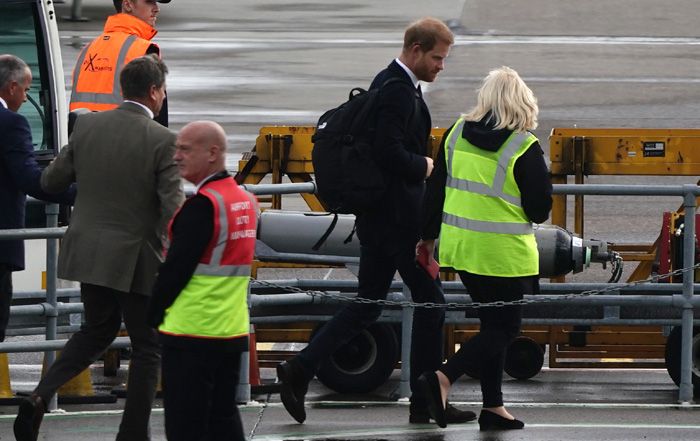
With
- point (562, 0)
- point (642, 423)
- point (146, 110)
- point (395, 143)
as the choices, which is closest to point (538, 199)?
point (395, 143)

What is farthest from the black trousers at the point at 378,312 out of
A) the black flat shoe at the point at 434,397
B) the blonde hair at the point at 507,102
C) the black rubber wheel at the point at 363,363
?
the black rubber wheel at the point at 363,363

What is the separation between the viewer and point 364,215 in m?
7.52

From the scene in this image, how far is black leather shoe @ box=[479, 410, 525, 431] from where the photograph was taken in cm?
760

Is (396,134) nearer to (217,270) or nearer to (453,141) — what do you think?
(453,141)

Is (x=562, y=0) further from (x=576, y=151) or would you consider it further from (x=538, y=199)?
(x=538, y=199)

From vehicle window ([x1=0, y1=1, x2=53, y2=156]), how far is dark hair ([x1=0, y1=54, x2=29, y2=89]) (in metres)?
3.16

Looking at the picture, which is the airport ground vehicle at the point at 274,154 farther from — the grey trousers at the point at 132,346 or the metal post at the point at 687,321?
the grey trousers at the point at 132,346

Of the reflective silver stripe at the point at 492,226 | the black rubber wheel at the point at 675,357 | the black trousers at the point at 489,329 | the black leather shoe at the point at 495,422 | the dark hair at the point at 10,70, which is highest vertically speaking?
the dark hair at the point at 10,70

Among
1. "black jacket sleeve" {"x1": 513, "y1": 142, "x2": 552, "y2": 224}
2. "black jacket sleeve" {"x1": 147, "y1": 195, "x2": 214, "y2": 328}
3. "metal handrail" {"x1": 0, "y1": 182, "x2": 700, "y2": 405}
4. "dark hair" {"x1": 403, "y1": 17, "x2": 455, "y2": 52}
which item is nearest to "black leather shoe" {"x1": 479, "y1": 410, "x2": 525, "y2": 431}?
"metal handrail" {"x1": 0, "y1": 182, "x2": 700, "y2": 405}

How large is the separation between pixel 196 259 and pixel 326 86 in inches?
703

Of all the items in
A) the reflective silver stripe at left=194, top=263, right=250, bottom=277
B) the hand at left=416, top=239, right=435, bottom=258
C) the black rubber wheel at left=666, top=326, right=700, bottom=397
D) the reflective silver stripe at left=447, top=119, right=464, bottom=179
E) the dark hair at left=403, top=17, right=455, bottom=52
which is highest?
the dark hair at left=403, top=17, right=455, bottom=52

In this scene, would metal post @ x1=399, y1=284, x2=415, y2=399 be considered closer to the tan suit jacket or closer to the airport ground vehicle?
the airport ground vehicle

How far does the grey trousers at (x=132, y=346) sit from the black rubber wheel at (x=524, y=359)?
2.94 metres

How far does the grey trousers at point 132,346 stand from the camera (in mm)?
6844
